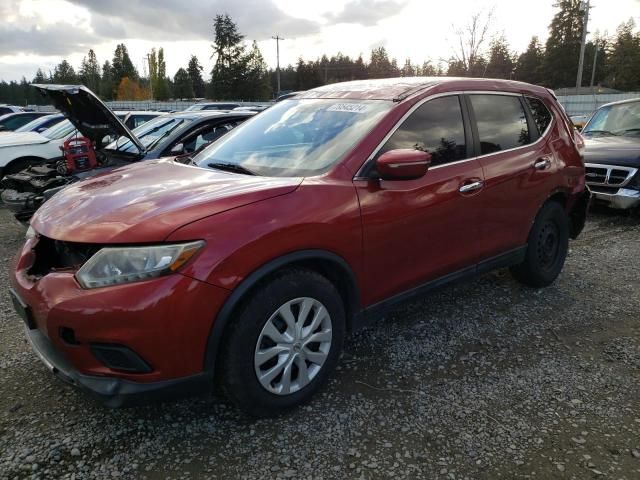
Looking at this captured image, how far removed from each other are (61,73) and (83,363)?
106m

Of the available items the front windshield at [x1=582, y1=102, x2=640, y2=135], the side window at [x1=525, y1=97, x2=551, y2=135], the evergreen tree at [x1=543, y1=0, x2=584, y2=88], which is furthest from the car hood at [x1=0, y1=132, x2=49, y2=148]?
the evergreen tree at [x1=543, y1=0, x2=584, y2=88]

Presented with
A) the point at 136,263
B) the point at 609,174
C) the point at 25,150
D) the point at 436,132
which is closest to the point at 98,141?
the point at 25,150

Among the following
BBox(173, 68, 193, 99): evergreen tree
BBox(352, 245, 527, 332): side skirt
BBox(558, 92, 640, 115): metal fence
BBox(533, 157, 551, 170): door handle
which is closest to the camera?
BBox(352, 245, 527, 332): side skirt

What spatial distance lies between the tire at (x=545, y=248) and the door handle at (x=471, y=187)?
1.02 metres

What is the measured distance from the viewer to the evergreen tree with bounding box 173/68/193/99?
84744 millimetres

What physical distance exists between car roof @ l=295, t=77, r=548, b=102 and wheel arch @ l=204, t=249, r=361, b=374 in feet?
3.98

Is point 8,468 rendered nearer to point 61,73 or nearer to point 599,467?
point 599,467

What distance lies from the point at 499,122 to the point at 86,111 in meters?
4.90

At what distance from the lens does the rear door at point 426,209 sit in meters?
2.88

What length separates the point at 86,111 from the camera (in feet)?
19.9

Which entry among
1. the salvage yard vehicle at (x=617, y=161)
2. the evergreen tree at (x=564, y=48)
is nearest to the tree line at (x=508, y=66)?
the evergreen tree at (x=564, y=48)

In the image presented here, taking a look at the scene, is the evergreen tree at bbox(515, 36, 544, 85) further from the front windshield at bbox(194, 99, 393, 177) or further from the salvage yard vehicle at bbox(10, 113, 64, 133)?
the front windshield at bbox(194, 99, 393, 177)

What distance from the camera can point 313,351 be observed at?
2.73 m

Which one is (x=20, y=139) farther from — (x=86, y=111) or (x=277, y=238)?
(x=277, y=238)
